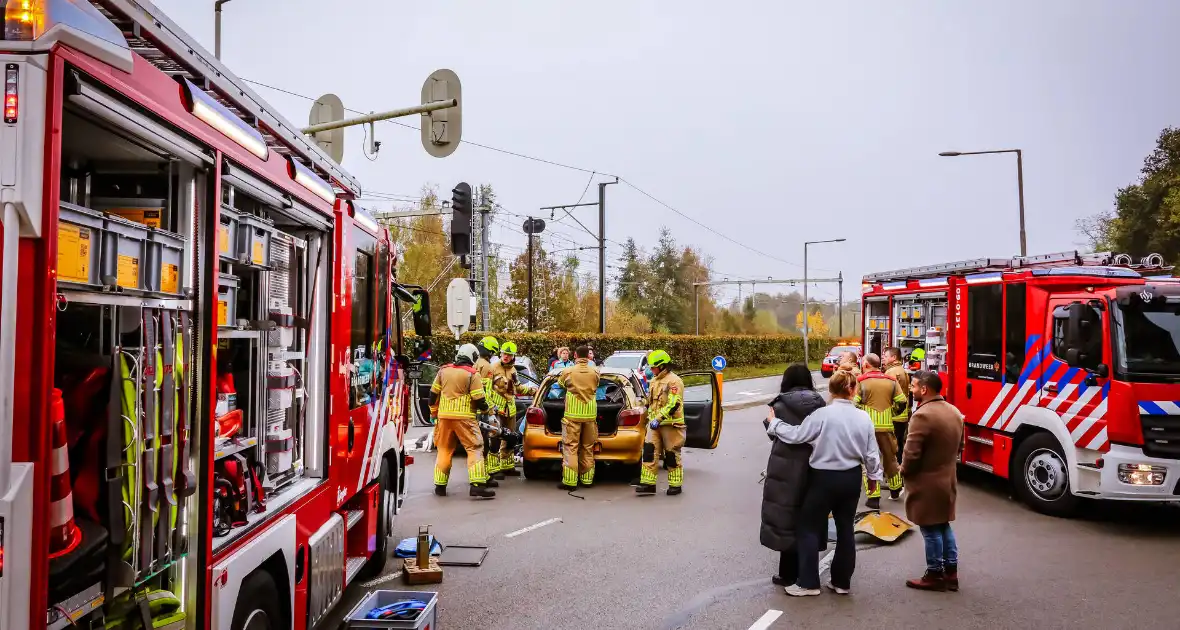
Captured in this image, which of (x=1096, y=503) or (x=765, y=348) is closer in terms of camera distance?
(x=1096, y=503)

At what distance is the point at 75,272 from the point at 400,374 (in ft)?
15.8

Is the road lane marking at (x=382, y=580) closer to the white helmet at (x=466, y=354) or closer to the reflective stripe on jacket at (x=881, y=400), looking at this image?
the white helmet at (x=466, y=354)

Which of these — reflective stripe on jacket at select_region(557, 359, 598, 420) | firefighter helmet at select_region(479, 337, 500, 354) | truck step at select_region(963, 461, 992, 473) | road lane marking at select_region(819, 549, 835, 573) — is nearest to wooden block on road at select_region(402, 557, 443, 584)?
road lane marking at select_region(819, 549, 835, 573)

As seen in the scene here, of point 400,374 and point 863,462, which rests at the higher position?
point 400,374

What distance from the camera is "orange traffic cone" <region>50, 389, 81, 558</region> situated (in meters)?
2.28

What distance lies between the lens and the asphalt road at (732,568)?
5797 millimetres

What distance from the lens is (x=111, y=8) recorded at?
272 centimetres

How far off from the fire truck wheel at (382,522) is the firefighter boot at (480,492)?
292cm

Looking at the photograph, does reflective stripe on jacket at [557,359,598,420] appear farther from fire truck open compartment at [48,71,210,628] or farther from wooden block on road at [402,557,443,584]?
fire truck open compartment at [48,71,210,628]

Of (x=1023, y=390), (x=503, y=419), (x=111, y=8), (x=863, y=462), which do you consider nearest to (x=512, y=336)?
(x=503, y=419)

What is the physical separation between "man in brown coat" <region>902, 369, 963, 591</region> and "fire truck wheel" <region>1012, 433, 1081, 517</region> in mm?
3189

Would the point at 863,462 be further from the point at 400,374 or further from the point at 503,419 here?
the point at 503,419

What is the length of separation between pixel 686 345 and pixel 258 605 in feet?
126

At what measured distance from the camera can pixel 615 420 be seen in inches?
452
